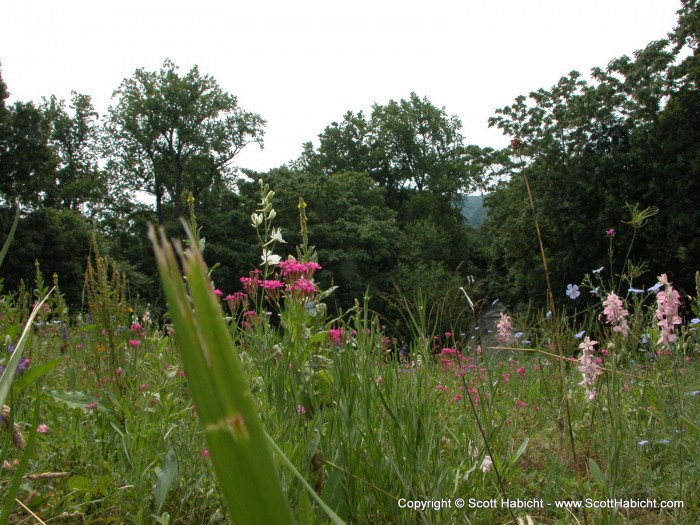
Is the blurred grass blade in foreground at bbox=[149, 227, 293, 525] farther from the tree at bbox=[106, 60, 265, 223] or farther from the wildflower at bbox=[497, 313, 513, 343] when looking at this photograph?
the tree at bbox=[106, 60, 265, 223]

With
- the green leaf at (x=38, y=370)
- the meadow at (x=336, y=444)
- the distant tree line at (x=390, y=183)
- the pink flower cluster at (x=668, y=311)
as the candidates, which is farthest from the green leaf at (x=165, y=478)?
the distant tree line at (x=390, y=183)

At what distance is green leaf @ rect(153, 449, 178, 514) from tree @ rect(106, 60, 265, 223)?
3317 cm

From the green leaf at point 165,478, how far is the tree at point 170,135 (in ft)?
109

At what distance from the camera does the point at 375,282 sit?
30.0 meters

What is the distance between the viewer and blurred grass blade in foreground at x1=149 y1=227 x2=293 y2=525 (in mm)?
173

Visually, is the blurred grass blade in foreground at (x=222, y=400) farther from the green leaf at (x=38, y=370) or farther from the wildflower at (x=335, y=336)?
the wildflower at (x=335, y=336)

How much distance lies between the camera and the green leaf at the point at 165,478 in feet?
5.16

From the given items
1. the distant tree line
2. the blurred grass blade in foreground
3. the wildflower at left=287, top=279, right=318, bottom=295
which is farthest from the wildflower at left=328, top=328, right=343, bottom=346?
the distant tree line

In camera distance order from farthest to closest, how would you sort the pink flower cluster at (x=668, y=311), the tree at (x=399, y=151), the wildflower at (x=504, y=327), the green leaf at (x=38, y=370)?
1. the tree at (x=399, y=151)
2. the wildflower at (x=504, y=327)
3. the pink flower cluster at (x=668, y=311)
4. the green leaf at (x=38, y=370)

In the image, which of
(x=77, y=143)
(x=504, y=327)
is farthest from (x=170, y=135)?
(x=504, y=327)

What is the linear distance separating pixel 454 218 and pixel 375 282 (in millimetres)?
13582

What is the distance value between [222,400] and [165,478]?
5.37 ft

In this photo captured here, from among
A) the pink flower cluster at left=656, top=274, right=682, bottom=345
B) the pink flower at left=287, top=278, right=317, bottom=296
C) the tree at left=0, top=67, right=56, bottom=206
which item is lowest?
the pink flower cluster at left=656, top=274, right=682, bottom=345

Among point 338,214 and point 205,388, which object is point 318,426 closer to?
point 205,388
